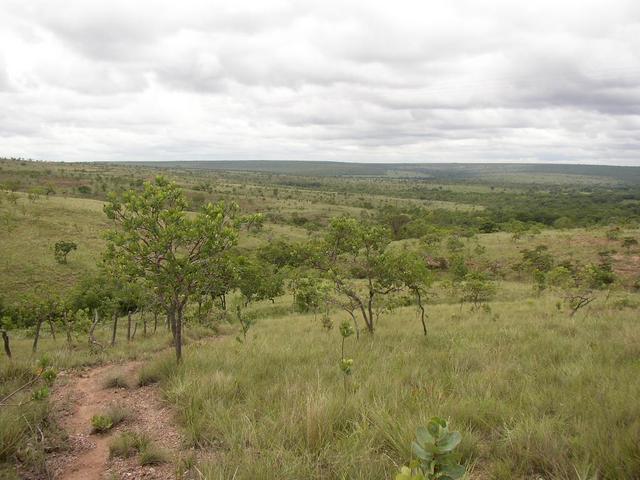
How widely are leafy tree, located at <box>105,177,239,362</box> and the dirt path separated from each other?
1.42m

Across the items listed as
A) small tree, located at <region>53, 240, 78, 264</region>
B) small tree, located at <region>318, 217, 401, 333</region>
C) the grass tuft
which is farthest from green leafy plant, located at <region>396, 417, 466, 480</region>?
small tree, located at <region>53, 240, 78, 264</region>

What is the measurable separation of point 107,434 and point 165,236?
11.1 ft

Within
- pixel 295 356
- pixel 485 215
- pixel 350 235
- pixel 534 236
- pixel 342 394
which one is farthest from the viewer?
pixel 485 215

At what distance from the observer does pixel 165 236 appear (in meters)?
7.50

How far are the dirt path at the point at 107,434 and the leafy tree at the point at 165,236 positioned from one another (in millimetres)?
1424

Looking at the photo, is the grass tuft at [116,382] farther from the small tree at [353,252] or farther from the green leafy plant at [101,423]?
the small tree at [353,252]

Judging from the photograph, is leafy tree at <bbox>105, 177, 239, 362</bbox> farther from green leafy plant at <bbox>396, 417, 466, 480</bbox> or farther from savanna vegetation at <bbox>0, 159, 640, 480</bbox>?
green leafy plant at <bbox>396, 417, 466, 480</bbox>

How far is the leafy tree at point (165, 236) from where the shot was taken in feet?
24.6

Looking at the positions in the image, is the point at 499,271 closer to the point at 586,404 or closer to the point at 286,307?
the point at 286,307

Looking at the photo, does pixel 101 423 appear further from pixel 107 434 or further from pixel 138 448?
pixel 138 448

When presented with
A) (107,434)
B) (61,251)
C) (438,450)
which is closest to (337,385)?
(107,434)

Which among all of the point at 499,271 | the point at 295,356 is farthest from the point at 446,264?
the point at 295,356

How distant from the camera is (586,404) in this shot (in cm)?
455

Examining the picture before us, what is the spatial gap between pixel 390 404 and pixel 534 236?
49081mm
